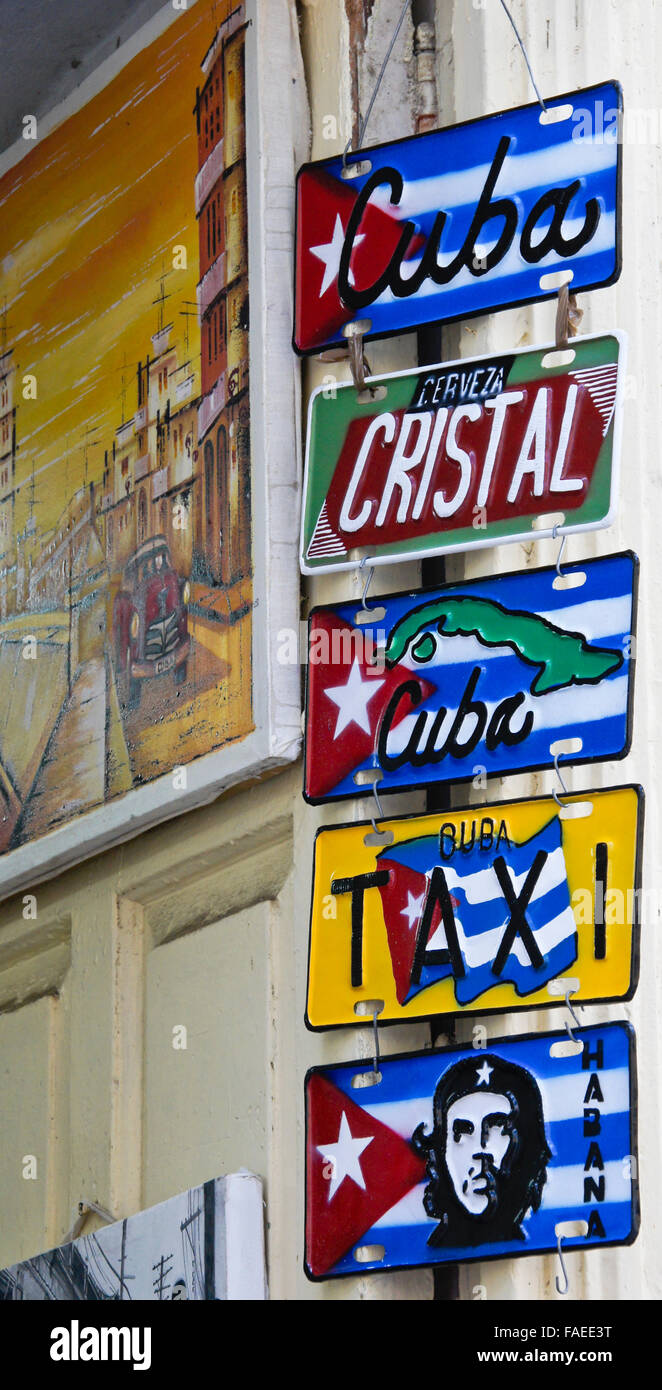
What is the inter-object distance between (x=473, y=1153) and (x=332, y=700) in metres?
0.54

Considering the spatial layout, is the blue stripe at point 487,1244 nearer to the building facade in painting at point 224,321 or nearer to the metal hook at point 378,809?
the metal hook at point 378,809

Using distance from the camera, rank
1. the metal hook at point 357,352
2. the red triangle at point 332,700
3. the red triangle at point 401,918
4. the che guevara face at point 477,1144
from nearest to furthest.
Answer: the che guevara face at point 477,1144 < the red triangle at point 401,918 < the red triangle at point 332,700 < the metal hook at point 357,352

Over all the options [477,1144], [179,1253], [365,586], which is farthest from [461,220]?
[179,1253]

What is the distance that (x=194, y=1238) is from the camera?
94.7 inches

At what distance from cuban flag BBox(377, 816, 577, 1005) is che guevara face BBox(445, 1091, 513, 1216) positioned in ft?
0.36

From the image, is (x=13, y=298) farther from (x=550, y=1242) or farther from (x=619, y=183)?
(x=550, y=1242)

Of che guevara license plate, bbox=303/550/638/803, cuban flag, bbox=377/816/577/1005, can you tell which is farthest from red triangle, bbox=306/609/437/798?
cuban flag, bbox=377/816/577/1005

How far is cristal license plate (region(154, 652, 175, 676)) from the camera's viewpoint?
2.75 metres

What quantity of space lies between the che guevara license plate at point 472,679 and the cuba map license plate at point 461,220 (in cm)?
34

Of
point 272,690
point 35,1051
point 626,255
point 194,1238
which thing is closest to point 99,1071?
point 35,1051

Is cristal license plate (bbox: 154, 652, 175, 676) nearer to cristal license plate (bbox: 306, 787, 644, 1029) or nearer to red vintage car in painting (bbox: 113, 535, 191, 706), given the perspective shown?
red vintage car in painting (bbox: 113, 535, 191, 706)

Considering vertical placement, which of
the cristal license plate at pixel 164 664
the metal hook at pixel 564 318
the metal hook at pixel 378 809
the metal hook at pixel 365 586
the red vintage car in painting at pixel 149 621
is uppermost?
the metal hook at pixel 564 318

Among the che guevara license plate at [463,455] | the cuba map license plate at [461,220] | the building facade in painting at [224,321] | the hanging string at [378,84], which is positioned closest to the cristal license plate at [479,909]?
the che guevara license plate at [463,455]

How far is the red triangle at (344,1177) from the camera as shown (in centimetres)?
217
